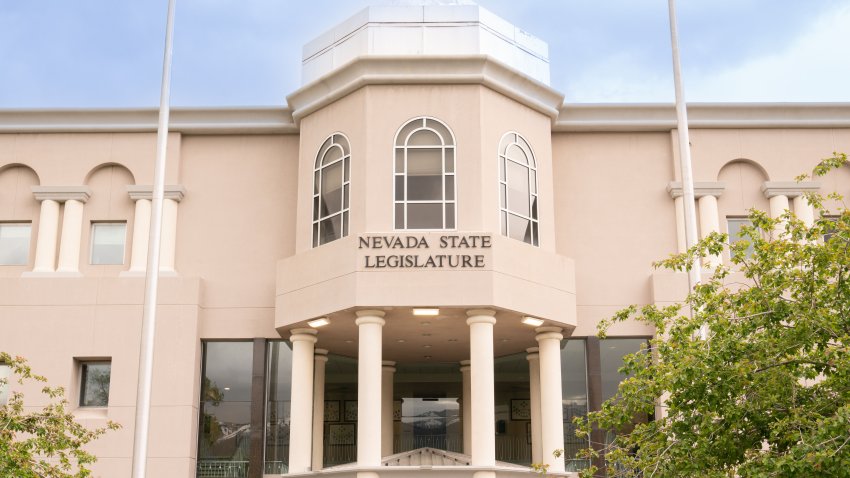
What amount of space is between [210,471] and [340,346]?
5391 mm

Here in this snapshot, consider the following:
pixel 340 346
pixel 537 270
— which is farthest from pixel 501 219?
pixel 340 346

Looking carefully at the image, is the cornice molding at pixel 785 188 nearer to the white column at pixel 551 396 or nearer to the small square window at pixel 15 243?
the white column at pixel 551 396

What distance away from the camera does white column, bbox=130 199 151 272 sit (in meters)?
33.1

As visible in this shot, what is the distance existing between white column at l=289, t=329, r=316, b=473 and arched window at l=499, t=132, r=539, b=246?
6571 mm

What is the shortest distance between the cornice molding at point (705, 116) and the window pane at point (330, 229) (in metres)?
7.97

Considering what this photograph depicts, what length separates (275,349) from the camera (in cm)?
3269

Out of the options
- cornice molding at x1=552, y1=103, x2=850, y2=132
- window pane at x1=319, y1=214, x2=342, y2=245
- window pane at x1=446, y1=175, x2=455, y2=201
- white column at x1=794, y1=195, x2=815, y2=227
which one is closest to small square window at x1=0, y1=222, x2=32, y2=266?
window pane at x1=319, y1=214, x2=342, y2=245

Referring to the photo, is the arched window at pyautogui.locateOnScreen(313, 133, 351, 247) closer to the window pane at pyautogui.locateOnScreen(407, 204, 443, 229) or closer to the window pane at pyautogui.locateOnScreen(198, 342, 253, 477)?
the window pane at pyautogui.locateOnScreen(407, 204, 443, 229)

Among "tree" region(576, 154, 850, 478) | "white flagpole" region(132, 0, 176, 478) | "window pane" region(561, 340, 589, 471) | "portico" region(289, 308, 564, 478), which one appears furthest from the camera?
"window pane" region(561, 340, 589, 471)

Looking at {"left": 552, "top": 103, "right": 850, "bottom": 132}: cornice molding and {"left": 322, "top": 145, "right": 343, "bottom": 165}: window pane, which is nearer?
{"left": 322, "top": 145, "right": 343, "bottom": 165}: window pane

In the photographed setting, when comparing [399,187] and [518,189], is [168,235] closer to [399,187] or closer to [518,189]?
[399,187]

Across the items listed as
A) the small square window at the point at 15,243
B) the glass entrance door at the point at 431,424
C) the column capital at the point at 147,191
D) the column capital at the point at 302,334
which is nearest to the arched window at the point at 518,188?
the column capital at the point at 302,334

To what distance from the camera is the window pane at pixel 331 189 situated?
31.0 metres

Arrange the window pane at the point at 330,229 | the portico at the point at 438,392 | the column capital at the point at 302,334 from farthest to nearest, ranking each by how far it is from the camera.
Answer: the column capital at the point at 302,334 < the window pane at the point at 330,229 < the portico at the point at 438,392
